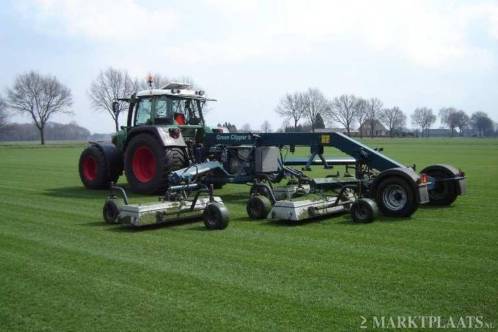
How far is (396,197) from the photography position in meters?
8.74

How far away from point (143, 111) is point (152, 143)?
1.41m

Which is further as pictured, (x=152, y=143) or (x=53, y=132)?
(x=53, y=132)

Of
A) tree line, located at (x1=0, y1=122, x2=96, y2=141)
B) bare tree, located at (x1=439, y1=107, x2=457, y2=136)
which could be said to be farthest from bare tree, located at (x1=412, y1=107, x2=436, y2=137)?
tree line, located at (x1=0, y1=122, x2=96, y2=141)

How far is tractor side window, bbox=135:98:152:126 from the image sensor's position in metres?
13.0

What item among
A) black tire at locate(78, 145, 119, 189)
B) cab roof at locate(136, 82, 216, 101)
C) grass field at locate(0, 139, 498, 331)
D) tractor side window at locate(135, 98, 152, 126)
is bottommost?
grass field at locate(0, 139, 498, 331)

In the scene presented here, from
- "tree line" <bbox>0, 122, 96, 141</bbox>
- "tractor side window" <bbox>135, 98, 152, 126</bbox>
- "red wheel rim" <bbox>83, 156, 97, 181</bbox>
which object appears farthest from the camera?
"tree line" <bbox>0, 122, 96, 141</bbox>

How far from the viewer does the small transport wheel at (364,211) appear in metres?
8.18

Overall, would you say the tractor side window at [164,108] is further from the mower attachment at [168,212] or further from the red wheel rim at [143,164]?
the mower attachment at [168,212]

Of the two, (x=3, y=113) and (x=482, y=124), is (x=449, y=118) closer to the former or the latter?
(x=482, y=124)

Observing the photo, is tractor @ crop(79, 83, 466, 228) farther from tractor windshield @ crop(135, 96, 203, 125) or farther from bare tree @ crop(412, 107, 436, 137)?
bare tree @ crop(412, 107, 436, 137)

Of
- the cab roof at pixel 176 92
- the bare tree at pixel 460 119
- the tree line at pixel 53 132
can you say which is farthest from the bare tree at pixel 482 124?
the cab roof at pixel 176 92

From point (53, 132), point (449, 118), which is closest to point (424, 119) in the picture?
point (449, 118)

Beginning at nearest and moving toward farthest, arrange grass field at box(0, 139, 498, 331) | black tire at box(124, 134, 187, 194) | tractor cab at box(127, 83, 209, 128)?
grass field at box(0, 139, 498, 331) < black tire at box(124, 134, 187, 194) < tractor cab at box(127, 83, 209, 128)

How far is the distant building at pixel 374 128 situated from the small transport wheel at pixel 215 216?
8113 cm
